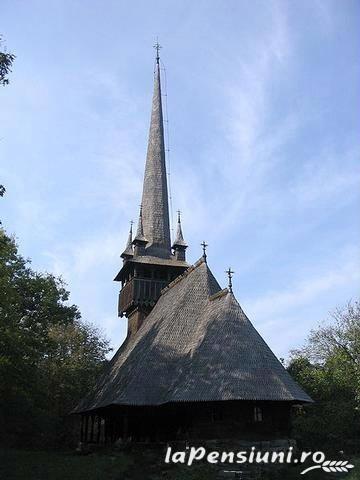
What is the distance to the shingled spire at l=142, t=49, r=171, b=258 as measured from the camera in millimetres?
33188

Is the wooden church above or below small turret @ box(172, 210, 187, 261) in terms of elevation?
below

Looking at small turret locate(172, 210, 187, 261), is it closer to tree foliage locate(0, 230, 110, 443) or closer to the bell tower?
the bell tower

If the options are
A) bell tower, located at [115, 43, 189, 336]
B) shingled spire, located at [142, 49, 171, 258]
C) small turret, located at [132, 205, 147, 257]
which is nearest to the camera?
bell tower, located at [115, 43, 189, 336]

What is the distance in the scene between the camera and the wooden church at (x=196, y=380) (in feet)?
56.5

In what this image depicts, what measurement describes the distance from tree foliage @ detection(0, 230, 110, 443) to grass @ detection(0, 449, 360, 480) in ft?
15.6

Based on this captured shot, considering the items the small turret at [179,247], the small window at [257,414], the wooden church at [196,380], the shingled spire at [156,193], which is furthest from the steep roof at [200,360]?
the shingled spire at [156,193]

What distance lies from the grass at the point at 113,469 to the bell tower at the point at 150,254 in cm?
1322

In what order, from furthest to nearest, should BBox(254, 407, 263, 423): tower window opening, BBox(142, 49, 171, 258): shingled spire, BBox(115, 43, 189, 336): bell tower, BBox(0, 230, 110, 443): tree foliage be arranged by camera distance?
BBox(142, 49, 171, 258): shingled spire → BBox(115, 43, 189, 336): bell tower → BBox(0, 230, 110, 443): tree foliage → BBox(254, 407, 263, 423): tower window opening

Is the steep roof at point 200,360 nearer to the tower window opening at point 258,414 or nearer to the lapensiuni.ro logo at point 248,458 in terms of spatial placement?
the tower window opening at point 258,414

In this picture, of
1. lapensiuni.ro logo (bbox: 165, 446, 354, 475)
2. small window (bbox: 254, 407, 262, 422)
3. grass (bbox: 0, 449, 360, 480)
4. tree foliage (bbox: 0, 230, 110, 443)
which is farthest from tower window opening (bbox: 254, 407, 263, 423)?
tree foliage (bbox: 0, 230, 110, 443)

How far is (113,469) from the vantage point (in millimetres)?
15406

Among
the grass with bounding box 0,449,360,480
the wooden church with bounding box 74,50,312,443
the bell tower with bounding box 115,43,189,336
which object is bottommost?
the grass with bounding box 0,449,360,480

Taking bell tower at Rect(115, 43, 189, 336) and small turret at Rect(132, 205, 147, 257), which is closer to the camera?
bell tower at Rect(115, 43, 189, 336)

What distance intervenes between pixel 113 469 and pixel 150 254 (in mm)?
17610
